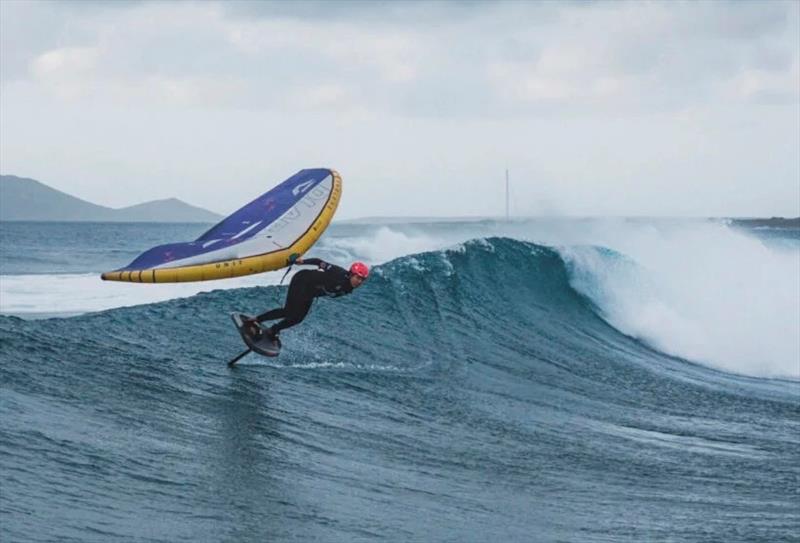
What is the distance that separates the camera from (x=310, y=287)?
10.2 meters

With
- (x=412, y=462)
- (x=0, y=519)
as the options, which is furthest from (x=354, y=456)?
(x=0, y=519)

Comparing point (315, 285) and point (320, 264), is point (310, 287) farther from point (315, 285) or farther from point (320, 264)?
point (320, 264)

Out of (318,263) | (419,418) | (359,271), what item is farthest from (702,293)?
(318,263)

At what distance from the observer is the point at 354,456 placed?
9.07m

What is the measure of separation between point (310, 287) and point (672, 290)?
1448 centimetres

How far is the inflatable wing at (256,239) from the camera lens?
9172mm

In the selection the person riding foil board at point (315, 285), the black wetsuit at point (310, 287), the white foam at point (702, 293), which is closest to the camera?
the person riding foil board at point (315, 285)

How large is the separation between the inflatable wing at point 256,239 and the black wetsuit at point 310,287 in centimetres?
26

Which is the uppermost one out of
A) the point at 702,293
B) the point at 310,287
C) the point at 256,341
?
the point at 702,293

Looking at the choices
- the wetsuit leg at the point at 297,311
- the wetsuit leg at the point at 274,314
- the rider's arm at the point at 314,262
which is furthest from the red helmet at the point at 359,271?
the wetsuit leg at the point at 274,314

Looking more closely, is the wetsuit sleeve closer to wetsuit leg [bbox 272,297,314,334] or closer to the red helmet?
the red helmet

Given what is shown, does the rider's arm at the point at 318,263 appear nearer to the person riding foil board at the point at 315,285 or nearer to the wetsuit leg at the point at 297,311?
the person riding foil board at the point at 315,285

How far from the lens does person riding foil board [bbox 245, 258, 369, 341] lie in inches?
386

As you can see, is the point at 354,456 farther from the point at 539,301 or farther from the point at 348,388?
the point at 539,301
